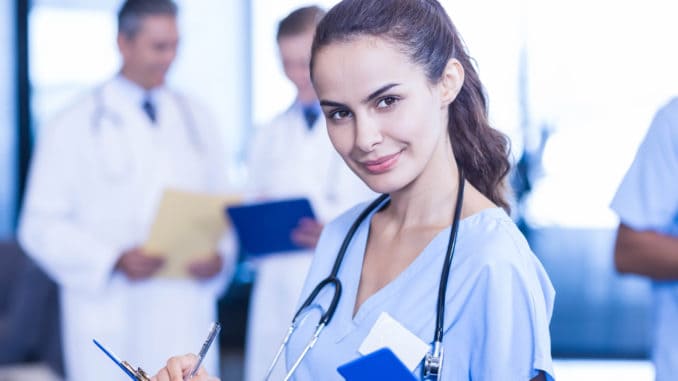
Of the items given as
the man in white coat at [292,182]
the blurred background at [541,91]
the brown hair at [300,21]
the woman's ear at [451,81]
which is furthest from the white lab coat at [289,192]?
the blurred background at [541,91]

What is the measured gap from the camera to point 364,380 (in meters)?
0.99

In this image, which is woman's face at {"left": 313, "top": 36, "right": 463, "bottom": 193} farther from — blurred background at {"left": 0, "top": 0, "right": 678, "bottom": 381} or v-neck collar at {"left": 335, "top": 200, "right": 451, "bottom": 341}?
blurred background at {"left": 0, "top": 0, "right": 678, "bottom": 381}

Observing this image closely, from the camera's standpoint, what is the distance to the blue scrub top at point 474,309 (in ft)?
3.53

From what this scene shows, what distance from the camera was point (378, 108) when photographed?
1.16 m

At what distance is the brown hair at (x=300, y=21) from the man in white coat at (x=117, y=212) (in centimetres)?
38

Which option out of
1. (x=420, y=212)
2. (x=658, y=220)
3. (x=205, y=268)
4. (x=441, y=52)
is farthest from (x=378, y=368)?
(x=205, y=268)

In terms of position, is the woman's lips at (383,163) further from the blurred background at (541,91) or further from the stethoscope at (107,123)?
the blurred background at (541,91)

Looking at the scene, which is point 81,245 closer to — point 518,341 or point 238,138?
point 518,341

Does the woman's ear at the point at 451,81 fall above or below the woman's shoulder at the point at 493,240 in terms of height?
above

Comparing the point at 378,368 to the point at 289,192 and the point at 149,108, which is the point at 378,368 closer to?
the point at 289,192

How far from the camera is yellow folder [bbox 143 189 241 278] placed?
2406 millimetres

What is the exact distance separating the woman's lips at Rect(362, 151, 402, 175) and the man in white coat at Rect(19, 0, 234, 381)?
141 centimetres

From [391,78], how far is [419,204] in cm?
22

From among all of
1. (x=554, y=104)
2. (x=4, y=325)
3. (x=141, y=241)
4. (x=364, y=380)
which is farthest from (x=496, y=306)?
(x=554, y=104)
